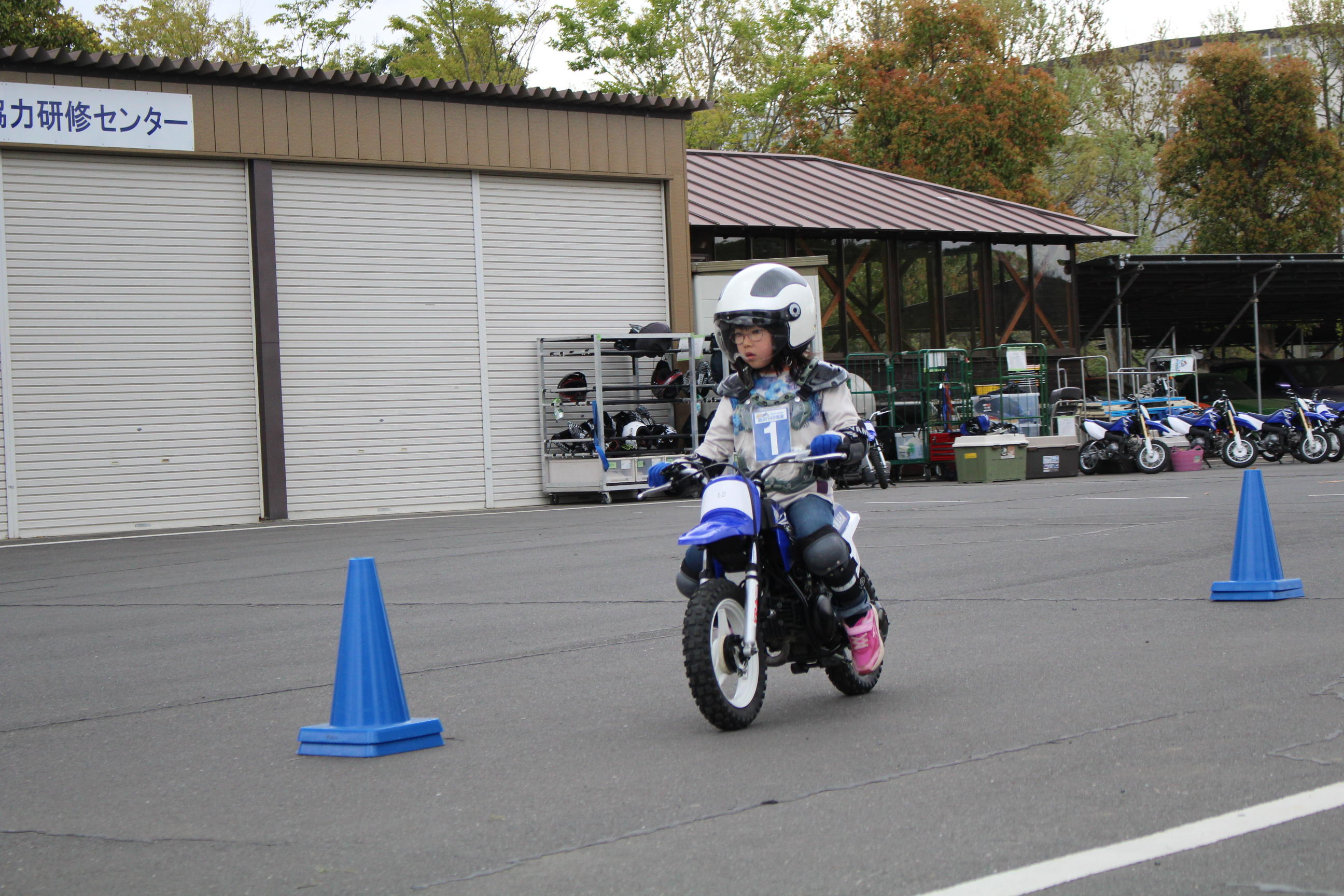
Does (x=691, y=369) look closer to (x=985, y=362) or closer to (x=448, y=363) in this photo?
(x=448, y=363)

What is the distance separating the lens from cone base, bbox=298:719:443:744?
5273 millimetres

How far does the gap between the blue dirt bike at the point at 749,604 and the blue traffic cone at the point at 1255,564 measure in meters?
3.32

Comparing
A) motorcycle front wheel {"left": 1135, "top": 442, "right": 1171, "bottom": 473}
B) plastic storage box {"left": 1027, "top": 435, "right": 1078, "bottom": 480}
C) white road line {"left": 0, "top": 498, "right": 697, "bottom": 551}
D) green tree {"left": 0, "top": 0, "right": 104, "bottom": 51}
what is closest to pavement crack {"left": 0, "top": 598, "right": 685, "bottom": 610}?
white road line {"left": 0, "top": 498, "right": 697, "bottom": 551}

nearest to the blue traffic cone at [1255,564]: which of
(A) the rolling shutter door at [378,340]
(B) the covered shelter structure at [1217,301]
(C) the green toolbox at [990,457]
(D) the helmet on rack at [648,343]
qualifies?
(D) the helmet on rack at [648,343]

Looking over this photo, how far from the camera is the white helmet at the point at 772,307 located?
5719 millimetres

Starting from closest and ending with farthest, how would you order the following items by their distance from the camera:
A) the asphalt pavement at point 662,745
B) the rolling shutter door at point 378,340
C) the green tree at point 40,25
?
the asphalt pavement at point 662,745 < the rolling shutter door at point 378,340 < the green tree at point 40,25

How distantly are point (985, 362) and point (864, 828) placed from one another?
25.7m

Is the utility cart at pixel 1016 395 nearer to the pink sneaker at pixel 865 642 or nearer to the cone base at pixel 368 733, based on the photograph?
the pink sneaker at pixel 865 642

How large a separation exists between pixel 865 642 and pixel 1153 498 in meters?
12.2

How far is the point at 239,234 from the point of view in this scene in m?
21.0

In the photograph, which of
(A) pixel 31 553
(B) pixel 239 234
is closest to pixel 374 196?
(B) pixel 239 234

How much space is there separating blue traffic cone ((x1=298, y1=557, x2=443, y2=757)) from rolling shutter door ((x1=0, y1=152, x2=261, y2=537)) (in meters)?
15.9

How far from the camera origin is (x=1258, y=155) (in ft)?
141

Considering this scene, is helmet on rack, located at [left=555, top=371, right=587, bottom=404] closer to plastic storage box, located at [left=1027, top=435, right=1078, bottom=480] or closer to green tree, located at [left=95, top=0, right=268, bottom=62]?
plastic storage box, located at [left=1027, top=435, right=1078, bottom=480]
